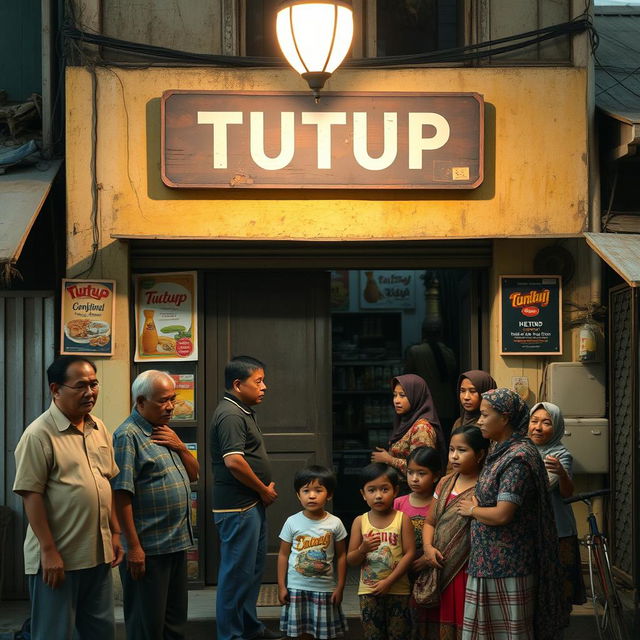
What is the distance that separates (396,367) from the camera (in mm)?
12562

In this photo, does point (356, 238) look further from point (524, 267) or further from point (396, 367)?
point (396, 367)

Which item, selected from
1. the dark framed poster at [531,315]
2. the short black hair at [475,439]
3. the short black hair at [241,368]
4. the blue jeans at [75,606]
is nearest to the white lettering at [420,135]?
the dark framed poster at [531,315]

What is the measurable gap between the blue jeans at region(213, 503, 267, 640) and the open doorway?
12.9 ft

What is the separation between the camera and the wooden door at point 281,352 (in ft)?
30.0

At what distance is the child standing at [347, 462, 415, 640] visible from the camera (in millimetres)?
6648

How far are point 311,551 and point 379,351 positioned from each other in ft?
19.5

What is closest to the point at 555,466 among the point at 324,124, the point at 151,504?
the point at 151,504

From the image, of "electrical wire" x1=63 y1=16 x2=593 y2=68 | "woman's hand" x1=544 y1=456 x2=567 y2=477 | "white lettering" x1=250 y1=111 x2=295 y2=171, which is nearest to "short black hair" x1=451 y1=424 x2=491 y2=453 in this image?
"woman's hand" x1=544 y1=456 x2=567 y2=477

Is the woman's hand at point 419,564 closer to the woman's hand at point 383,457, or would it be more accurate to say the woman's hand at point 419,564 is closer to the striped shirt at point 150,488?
the woman's hand at point 383,457

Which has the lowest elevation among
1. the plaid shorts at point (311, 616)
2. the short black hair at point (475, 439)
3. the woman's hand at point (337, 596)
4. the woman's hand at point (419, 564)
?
the plaid shorts at point (311, 616)

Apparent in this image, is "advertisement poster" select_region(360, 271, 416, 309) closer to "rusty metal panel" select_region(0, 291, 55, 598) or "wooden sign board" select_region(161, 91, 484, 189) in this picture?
"wooden sign board" select_region(161, 91, 484, 189)

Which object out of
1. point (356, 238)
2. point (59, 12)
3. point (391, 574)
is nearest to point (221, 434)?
point (391, 574)

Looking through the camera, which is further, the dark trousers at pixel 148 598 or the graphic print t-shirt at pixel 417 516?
the graphic print t-shirt at pixel 417 516

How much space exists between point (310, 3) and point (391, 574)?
4.10 metres
